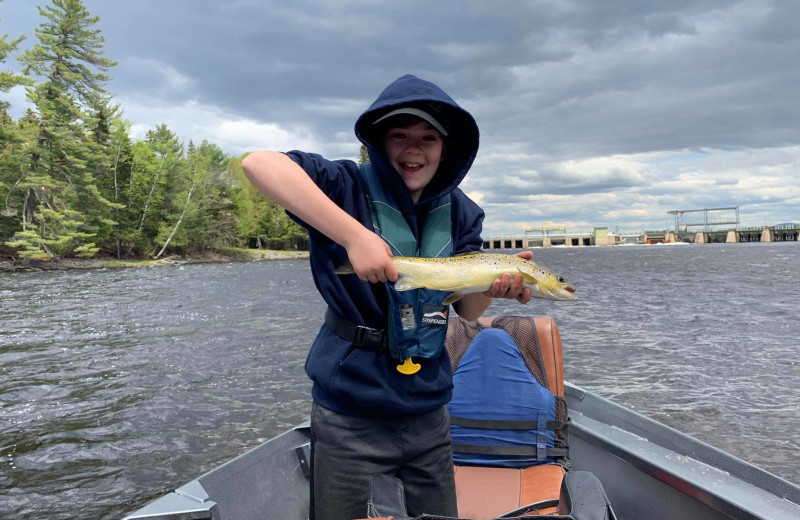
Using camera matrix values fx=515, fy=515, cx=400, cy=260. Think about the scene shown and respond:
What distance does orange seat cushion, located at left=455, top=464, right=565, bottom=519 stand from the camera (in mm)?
4082

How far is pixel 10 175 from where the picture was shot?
53938mm

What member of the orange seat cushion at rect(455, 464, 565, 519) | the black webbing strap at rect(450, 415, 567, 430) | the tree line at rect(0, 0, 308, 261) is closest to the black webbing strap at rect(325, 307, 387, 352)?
the orange seat cushion at rect(455, 464, 565, 519)

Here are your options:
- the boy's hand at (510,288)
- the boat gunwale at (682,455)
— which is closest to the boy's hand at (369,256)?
the boy's hand at (510,288)

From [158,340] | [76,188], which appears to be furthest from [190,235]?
[158,340]

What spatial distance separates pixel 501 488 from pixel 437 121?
3.22m

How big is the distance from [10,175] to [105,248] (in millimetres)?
16377

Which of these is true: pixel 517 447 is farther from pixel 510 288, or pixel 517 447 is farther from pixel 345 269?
pixel 345 269

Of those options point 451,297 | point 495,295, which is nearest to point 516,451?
point 495,295

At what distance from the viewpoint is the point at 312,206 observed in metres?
2.12

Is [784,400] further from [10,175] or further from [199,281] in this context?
[10,175]

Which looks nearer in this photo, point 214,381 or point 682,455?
point 682,455

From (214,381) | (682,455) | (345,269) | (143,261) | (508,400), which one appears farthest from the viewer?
(143,261)

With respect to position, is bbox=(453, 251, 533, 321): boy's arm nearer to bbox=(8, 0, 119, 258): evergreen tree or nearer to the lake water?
the lake water

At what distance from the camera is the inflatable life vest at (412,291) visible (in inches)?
95.1
